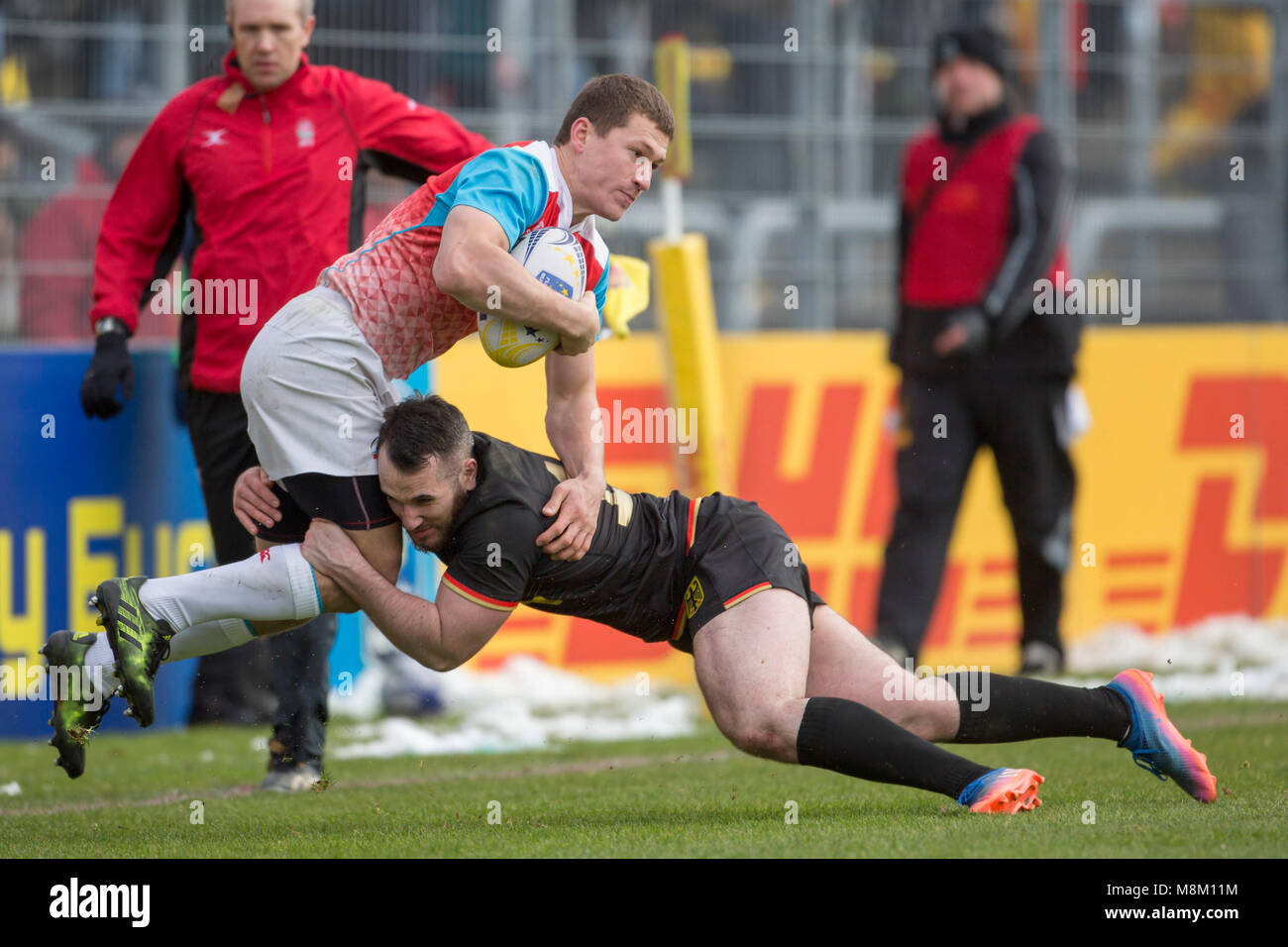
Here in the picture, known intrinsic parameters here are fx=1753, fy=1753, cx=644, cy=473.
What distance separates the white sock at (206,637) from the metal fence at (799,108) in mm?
3794

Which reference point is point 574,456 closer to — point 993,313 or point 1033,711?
point 1033,711

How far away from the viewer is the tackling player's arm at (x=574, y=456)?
4672 millimetres

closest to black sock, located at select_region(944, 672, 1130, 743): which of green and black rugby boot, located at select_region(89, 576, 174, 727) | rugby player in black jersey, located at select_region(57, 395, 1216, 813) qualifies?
rugby player in black jersey, located at select_region(57, 395, 1216, 813)

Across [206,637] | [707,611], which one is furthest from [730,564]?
[206,637]

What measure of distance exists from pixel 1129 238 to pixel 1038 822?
6236 millimetres

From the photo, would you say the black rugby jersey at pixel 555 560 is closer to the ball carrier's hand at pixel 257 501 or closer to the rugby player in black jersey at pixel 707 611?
the rugby player in black jersey at pixel 707 611

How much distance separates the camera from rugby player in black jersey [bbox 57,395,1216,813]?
4.51 meters

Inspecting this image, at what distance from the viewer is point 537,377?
27.3 ft

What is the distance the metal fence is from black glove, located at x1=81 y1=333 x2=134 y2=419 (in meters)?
2.38

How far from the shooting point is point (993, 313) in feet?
27.4

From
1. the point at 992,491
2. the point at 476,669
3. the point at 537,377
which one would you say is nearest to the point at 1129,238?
the point at 992,491

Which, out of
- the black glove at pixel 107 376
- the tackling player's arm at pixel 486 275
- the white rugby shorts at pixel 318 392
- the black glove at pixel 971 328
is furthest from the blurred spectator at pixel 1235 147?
the white rugby shorts at pixel 318 392

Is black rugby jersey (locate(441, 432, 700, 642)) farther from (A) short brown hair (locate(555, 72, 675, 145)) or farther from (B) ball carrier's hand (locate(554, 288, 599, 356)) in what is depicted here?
(A) short brown hair (locate(555, 72, 675, 145))

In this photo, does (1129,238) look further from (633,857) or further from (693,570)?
(633,857)
